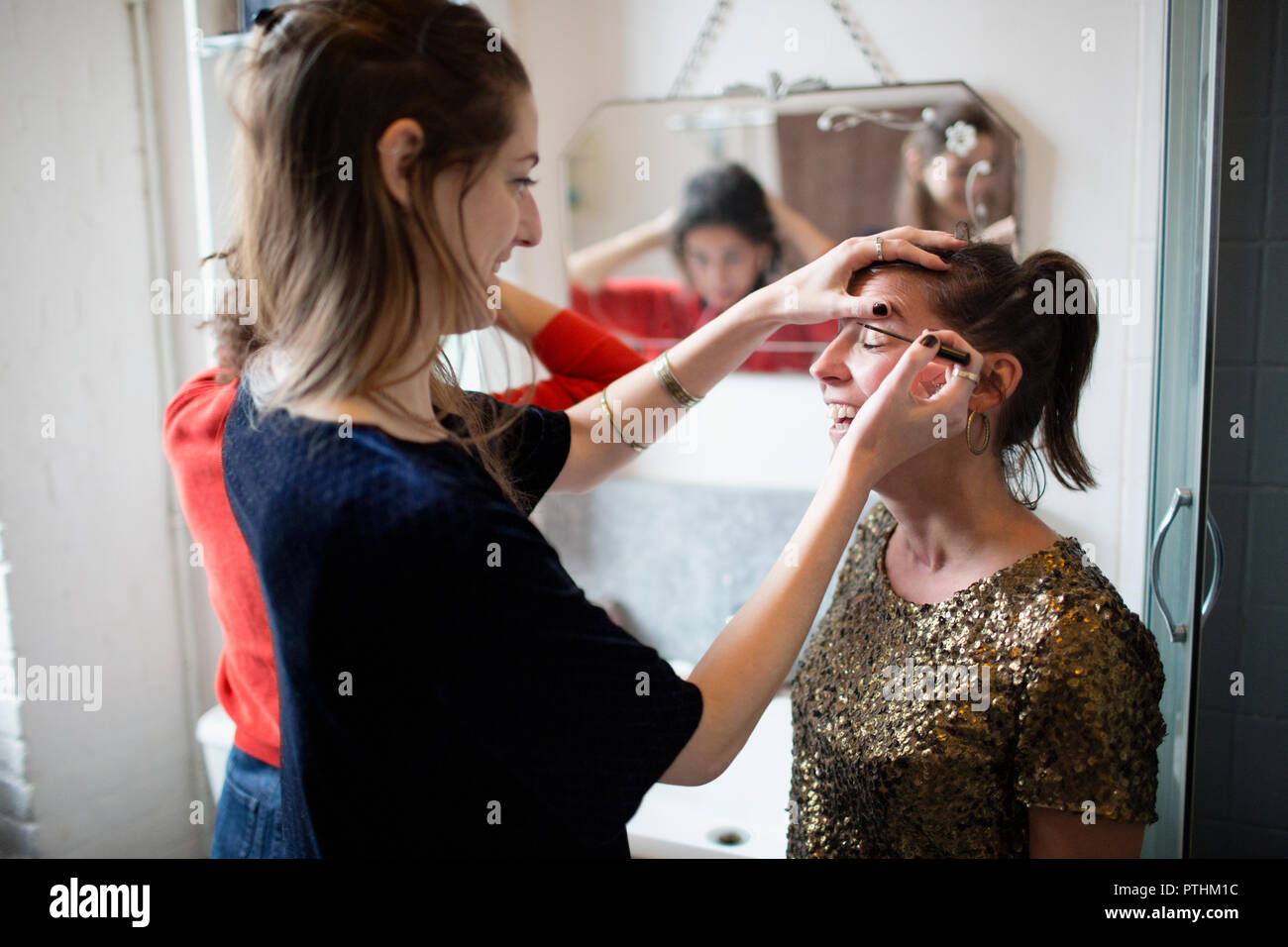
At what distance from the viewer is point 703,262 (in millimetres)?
1896

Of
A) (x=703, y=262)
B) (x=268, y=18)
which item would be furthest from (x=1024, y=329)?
(x=703, y=262)

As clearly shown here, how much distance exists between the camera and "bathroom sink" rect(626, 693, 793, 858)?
1547 mm

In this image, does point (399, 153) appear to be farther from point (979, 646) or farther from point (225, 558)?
point (979, 646)

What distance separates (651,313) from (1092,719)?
1.26 meters

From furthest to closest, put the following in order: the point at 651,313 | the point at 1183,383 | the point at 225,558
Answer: the point at 651,313 < the point at 1183,383 < the point at 225,558

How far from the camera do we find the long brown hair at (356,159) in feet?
2.40

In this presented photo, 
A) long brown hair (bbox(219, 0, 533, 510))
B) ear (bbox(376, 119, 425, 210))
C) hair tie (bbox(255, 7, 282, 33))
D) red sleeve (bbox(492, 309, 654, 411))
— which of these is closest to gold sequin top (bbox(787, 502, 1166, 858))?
red sleeve (bbox(492, 309, 654, 411))

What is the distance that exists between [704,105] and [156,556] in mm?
1280

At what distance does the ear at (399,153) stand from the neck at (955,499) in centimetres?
59

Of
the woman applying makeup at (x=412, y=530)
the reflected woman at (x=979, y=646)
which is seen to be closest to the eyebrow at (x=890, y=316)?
the reflected woman at (x=979, y=646)

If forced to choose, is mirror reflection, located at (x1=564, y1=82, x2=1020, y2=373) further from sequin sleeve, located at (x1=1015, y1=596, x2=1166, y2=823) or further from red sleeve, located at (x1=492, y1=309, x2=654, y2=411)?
sequin sleeve, located at (x1=1015, y1=596, x2=1166, y2=823)

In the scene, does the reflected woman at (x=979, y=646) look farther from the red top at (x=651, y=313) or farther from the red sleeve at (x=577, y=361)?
the red top at (x=651, y=313)
